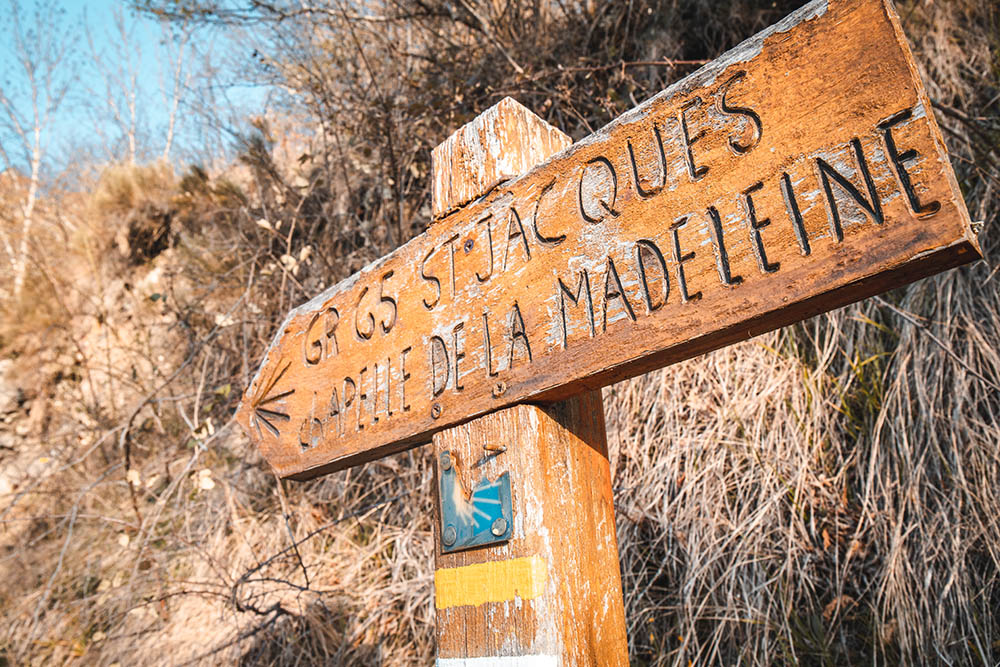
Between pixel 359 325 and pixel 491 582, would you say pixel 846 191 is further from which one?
pixel 359 325

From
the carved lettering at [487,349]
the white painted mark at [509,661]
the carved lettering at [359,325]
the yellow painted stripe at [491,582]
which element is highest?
the carved lettering at [359,325]

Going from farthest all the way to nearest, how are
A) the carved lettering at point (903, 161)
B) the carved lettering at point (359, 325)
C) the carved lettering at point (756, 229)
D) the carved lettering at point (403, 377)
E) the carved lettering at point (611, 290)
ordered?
the carved lettering at point (359, 325) → the carved lettering at point (403, 377) → the carved lettering at point (611, 290) → the carved lettering at point (756, 229) → the carved lettering at point (903, 161)

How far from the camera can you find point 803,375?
218cm

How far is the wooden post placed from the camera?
0.90m

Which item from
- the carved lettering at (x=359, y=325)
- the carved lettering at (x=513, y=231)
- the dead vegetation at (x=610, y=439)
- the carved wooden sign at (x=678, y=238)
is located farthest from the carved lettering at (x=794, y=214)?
the dead vegetation at (x=610, y=439)

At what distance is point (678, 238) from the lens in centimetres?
85

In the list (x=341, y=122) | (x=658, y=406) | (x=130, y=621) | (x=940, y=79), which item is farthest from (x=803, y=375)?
(x=130, y=621)

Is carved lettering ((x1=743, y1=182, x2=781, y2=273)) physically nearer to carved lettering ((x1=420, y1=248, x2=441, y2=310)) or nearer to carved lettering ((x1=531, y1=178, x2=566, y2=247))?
carved lettering ((x1=531, y1=178, x2=566, y2=247))

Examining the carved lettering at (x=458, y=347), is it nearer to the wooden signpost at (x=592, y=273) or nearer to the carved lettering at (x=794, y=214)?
the wooden signpost at (x=592, y=273)

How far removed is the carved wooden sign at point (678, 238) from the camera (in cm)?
71

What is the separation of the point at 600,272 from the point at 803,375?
154 centimetres

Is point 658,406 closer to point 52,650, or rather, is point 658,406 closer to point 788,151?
point 788,151

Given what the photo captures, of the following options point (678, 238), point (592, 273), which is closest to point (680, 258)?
point (678, 238)

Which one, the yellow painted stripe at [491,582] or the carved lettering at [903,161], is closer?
the carved lettering at [903,161]
